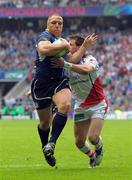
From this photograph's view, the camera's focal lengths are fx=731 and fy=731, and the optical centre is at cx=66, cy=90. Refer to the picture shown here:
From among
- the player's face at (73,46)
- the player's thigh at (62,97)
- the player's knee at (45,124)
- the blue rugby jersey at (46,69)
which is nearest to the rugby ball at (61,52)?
the blue rugby jersey at (46,69)

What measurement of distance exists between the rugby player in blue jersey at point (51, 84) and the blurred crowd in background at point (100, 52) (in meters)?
34.0

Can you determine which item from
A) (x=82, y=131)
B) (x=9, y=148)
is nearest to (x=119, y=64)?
(x=9, y=148)

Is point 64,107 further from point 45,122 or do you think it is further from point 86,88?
point 86,88

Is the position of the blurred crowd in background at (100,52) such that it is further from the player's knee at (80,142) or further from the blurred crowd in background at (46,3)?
the player's knee at (80,142)

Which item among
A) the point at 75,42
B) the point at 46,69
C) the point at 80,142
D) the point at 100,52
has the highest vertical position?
the point at 75,42

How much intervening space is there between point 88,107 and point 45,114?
82 centimetres

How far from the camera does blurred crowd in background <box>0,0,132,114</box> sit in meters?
48.3

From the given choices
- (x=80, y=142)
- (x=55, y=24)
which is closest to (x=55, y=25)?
(x=55, y=24)

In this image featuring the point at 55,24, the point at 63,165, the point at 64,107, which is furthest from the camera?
the point at 63,165

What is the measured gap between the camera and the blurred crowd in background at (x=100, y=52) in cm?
4834

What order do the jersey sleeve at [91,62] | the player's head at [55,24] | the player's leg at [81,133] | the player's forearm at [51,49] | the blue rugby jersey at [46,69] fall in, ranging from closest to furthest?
the player's forearm at [51,49], the player's head at [55,24], the blue rugby jersey at [46,69], the jersey sleeve at [91,62], the player's leg at [81,133]

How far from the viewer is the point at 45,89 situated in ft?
41.7

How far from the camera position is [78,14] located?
5791 centimetres

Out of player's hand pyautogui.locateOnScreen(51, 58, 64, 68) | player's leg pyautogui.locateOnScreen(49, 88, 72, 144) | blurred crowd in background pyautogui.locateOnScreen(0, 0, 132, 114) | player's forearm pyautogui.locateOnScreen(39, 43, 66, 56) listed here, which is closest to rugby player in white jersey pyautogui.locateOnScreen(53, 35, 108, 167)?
player's hand pyautogui.locateOnScreen(51, 58, 64, 68)
